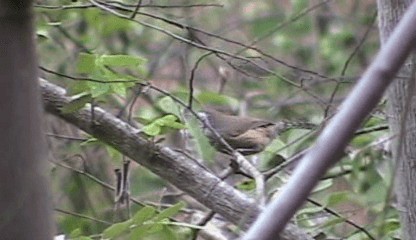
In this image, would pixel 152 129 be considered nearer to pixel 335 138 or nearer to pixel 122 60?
pixel 122 60

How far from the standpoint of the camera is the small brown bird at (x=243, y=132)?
4.25ft

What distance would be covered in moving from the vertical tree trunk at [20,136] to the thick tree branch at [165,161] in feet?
2.18

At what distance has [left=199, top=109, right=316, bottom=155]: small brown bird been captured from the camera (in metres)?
1.30

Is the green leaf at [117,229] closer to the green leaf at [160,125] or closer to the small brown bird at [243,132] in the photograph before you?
the green leaf at [160,125]

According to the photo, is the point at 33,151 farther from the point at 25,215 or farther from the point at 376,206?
the point at 376,206

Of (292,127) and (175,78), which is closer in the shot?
(292,127)

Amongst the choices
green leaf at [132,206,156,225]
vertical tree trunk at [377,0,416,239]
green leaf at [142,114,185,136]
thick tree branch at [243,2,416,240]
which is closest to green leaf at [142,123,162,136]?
green leaf at [142,114,185,136]

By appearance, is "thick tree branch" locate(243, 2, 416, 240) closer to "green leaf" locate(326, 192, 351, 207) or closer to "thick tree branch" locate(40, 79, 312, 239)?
"thick tree branch" locate(40, 79, 312, 239)

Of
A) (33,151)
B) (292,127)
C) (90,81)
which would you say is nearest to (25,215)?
(33,151)

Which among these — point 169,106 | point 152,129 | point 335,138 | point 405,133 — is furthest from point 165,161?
point 335,138

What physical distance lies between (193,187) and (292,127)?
0.26 metres

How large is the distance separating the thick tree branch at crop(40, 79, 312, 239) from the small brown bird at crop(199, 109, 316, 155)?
0.39 feet

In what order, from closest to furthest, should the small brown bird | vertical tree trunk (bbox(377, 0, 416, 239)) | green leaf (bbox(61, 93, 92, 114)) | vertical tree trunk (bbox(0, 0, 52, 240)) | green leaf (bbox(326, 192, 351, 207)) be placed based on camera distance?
Answer: 1. vertical tree trunk (bbox(0, 0, 52, 240))
2. vertical tree trunk (bbox(377, 0, 416, 239))
3. green leaf (bbox(61, 93, 92, 114))
4. the small brown bird
5. green leaf (bbox(326, 192, 351, 207))

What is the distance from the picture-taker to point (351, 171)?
1.59 metres
